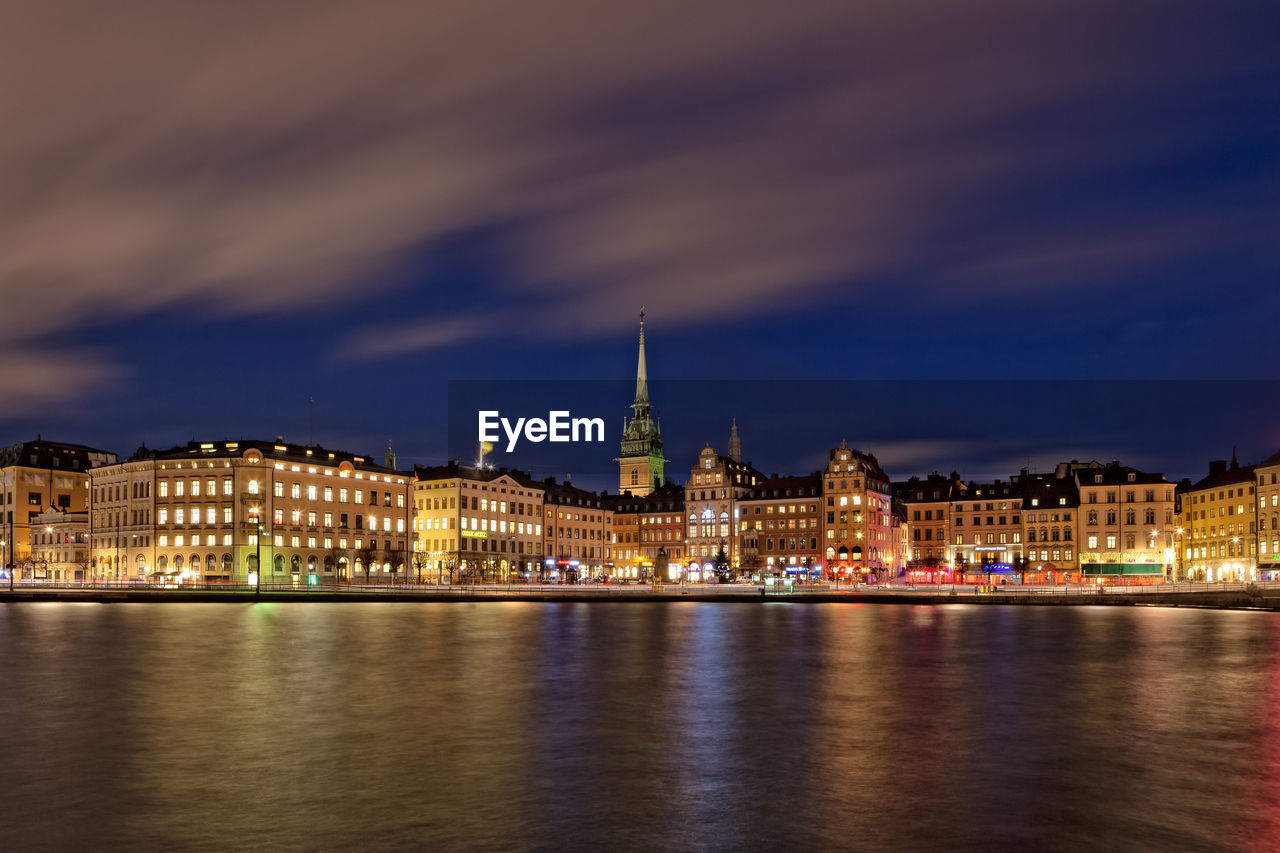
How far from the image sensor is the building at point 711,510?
584 feet

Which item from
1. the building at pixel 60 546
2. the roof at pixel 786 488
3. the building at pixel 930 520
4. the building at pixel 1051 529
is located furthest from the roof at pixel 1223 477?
the building at pixel 60 546

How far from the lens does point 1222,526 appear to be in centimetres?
14400

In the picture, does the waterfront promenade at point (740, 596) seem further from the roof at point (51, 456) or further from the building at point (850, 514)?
the roof at point (51, 456)

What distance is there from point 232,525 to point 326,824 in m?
129

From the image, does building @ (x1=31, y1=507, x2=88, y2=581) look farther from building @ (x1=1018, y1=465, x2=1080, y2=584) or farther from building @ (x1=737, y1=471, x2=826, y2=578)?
building @ (x1=1018, y1=465, x2=1080, y2=584)

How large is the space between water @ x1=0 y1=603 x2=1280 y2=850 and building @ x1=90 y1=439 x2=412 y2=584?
293 feet

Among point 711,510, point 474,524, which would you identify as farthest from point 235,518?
point 711,510

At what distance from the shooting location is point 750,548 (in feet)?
577

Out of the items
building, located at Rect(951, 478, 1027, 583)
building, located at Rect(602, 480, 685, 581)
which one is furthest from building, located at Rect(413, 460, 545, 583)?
building, located at Rect(951, 478, 1027, 583)

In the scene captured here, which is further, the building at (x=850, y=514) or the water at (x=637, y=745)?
the building at (x=850, y=514)

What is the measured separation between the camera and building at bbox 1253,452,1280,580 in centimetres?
12812

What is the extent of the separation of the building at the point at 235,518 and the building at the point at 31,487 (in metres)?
27.4

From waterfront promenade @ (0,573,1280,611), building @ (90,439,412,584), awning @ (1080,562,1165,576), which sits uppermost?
building @ (90,439,412,584)

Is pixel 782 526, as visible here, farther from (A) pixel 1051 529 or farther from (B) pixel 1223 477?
(B) pixel 1223 477
